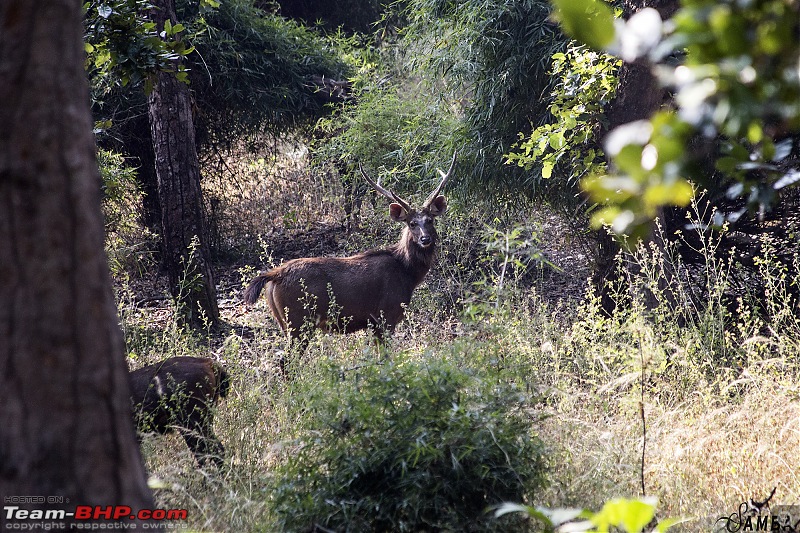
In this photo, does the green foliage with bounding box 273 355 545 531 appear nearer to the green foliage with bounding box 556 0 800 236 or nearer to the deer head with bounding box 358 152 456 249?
the green foliage with bounding box 556 0 800 236

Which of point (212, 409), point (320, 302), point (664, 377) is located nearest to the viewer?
point (212, 409)

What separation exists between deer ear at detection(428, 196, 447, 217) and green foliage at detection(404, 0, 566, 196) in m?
0.92

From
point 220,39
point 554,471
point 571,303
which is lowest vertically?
point 554,471

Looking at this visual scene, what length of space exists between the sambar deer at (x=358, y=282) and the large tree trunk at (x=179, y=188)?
1.10 meters

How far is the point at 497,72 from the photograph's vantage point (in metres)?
8.59

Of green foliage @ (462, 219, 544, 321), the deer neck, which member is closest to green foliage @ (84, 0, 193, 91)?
green foliage @ (462, 219, 544, 321)

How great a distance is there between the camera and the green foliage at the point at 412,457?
306cm

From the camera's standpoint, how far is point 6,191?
1.80 meters

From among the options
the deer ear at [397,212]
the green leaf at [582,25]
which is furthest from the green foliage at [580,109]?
the green leaf at [582,25]

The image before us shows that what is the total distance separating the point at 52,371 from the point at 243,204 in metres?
11.4

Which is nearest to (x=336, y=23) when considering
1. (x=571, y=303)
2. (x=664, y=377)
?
(x=571, y=303)

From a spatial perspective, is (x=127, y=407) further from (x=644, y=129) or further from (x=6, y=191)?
(x=644, y=129)

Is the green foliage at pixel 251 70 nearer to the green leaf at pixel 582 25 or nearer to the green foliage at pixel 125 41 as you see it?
the green foliage at pixel 125 41

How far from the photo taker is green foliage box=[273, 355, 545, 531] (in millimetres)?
3057
